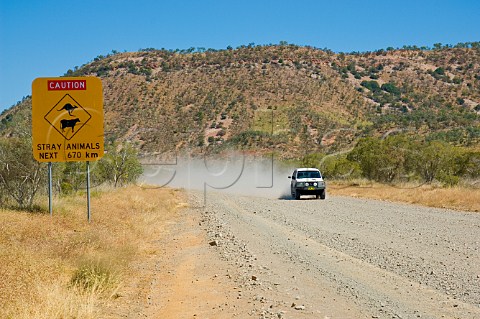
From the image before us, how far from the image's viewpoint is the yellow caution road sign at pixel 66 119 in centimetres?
2202

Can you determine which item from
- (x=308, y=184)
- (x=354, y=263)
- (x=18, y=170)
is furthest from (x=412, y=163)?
(x=354, y=263)

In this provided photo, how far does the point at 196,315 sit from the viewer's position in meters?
9.18

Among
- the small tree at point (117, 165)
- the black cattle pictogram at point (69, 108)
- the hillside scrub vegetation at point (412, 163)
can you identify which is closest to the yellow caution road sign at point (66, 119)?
the black cattle pictogram at point (69, 108)

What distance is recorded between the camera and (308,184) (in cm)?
3550

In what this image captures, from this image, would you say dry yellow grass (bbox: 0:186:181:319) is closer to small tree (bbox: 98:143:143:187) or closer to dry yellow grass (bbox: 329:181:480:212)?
dry yellow grass (bbox: 329:181:480:212)

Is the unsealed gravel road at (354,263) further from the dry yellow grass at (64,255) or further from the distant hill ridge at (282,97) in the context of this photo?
the distant hill ridge at (282,97)

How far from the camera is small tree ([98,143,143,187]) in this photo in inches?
1797

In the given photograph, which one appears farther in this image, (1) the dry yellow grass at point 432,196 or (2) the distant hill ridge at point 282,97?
(2) the distant hill ridge at point 282,97

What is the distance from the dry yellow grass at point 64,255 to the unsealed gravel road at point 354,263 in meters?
2.32

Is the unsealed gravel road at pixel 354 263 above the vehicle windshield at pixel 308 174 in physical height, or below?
below

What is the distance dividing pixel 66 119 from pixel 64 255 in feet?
31.5

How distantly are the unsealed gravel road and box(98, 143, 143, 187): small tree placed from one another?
23367mm

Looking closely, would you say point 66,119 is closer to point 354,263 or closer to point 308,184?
point 354,263

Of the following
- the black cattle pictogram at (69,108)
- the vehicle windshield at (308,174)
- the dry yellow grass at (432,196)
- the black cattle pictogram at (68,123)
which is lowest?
the dry yellow grass at (432,196)
